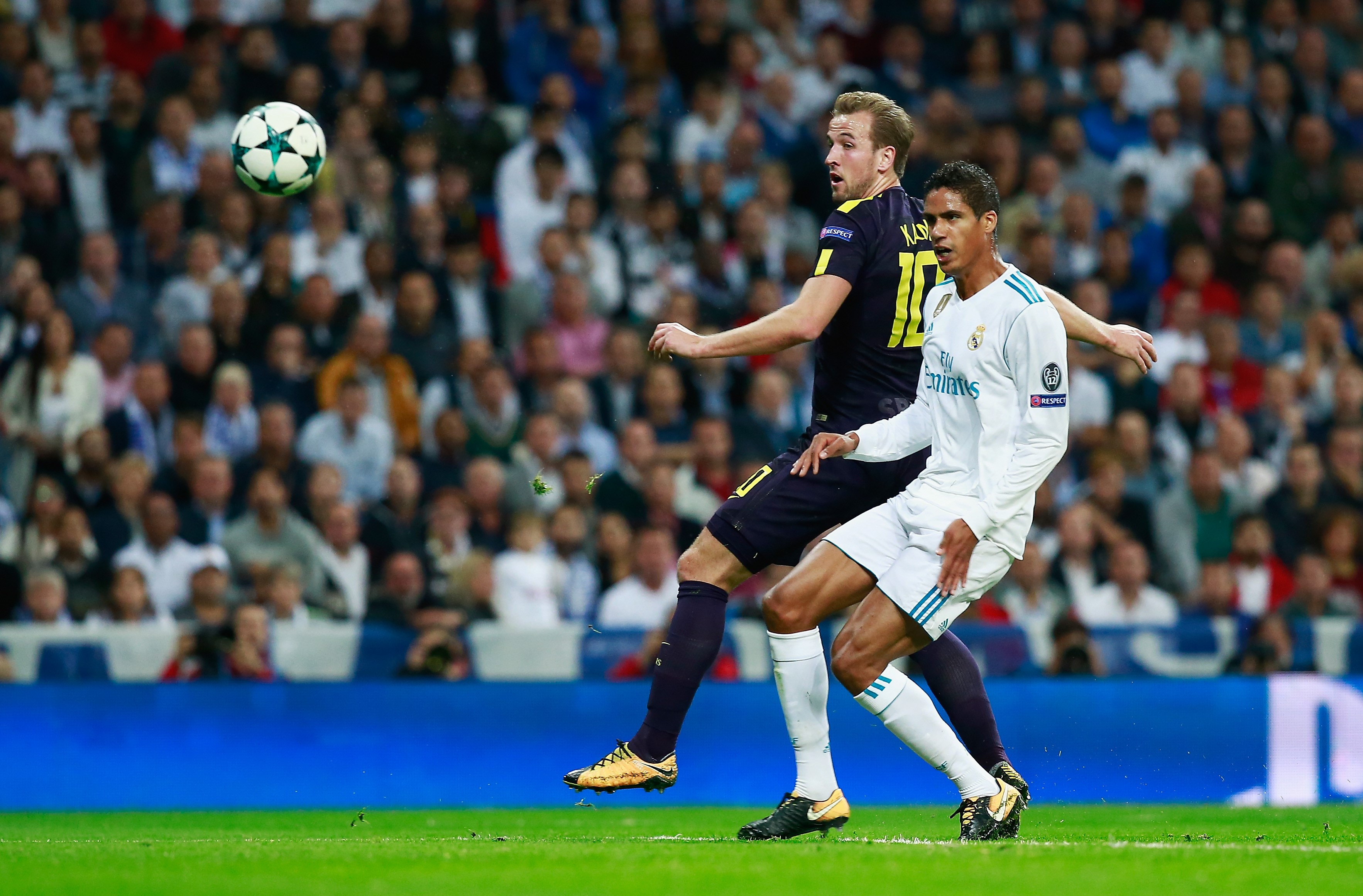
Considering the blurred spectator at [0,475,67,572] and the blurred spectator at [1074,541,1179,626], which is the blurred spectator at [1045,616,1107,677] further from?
the blurred spectator at [0,475,67,572]

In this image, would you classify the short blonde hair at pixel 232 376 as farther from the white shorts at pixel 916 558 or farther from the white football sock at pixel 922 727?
the white football sock at pixel 922 727

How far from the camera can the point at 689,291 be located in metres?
12.6

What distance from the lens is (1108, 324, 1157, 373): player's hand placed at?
631 cm

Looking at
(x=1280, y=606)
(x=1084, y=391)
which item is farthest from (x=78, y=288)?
(x=1280, y=606)

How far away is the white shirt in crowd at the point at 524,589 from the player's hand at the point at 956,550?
474cm

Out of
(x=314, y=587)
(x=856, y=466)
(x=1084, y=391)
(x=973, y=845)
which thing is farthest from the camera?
(x=1084, y=391)

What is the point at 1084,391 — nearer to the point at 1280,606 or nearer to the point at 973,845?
the point at 1280,606

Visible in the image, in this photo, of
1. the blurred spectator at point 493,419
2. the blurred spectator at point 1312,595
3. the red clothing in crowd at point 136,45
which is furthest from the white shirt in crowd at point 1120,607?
the red clothing in crowd at point 136,45

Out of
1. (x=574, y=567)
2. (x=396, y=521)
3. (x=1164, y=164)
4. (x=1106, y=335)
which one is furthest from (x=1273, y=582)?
(x=1106, y=335)

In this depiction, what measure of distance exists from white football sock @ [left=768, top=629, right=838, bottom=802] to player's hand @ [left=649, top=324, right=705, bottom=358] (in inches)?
39.7

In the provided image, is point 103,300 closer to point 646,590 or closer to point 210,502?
point 210,502

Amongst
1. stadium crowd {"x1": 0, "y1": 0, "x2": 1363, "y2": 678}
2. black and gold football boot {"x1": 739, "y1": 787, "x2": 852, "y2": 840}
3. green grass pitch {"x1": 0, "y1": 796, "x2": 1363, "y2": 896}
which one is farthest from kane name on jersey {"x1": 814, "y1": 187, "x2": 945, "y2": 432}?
stadium crowd {"x1": 0, "y1": 0, "x2": 1363, "y2": 678}

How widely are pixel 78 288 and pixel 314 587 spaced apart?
302 cm

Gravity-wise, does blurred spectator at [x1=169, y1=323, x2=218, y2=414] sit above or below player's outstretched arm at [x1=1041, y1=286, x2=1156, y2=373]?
above
